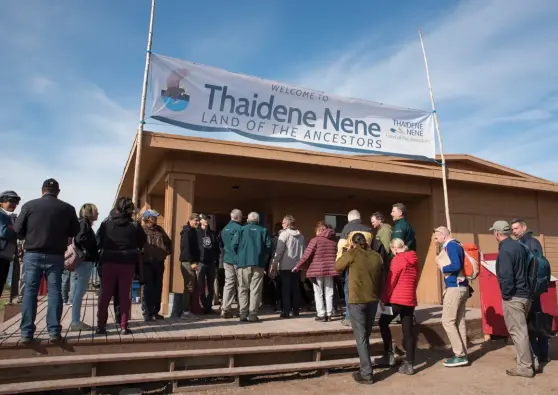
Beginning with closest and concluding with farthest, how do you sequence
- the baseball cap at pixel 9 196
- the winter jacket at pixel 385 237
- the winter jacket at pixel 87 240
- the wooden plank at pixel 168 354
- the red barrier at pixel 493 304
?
the wooden plank at pixel 168 354 < the baseball cap at pixel 9 196 < the winter jacket at pixel 87 240 < the winter jacket at pixel 385 237 < the red barrier at pixel 493 304

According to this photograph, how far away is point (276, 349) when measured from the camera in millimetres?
5477

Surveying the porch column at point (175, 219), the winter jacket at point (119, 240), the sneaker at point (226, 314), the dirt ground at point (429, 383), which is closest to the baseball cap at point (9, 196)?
the winter jacket at point (119, 240)

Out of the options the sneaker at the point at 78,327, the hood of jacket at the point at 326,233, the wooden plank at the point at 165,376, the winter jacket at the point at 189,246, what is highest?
the hood of jacket at the point at 326,233

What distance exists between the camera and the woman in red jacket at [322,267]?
6867 millimetres

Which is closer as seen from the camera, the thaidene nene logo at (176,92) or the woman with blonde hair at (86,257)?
the woman with blonde hair at (86,257)

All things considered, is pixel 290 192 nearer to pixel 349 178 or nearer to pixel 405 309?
pixel 349 178

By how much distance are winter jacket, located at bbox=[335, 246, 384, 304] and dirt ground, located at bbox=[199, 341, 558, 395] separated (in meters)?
1.00

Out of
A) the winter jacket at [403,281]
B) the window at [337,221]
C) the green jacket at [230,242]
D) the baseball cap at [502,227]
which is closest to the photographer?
the winter jacket at [403,281]

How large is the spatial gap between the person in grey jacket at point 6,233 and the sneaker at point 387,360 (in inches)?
179

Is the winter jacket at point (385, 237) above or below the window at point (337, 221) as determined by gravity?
below

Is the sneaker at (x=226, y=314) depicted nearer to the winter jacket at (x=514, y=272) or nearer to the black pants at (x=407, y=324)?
the black pants at (x=407, y=324)

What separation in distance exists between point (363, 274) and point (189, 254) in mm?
2860

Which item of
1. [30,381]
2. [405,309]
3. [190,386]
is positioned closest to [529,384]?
[405,309]

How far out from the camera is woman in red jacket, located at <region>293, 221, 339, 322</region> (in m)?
6.87
